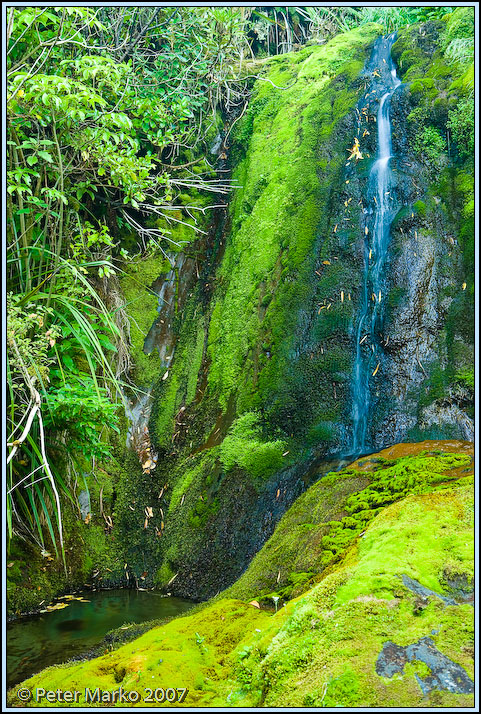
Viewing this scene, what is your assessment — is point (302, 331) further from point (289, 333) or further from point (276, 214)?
point (276, 214)

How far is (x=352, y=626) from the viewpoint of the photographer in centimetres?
202

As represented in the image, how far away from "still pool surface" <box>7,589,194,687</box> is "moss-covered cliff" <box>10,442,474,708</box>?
0.32m

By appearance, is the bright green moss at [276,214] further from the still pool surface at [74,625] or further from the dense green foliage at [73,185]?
the still pool surface at [74,625]

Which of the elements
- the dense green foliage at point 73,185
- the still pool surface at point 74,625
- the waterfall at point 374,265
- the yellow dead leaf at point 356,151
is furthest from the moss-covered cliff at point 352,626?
the yellow dead leaf at point 356,151

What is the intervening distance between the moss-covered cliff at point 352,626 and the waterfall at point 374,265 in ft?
4.45

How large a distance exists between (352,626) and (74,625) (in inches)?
105

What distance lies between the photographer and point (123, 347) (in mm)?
5426

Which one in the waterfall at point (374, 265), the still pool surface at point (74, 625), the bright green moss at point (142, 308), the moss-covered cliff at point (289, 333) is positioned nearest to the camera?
the still pool surface at point (74, 625)

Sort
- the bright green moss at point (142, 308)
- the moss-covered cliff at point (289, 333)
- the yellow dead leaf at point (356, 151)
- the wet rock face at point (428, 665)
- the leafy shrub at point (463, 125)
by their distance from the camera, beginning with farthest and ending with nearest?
the bright green moss at point (142, 308)
the yellow dead leaf at point (356, 151)
the leafy shrub at point (463, 125)
the moss-covered cliff at point (289, 333)
the wet rock face at point (428, 665)

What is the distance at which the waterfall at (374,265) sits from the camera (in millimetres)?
4730

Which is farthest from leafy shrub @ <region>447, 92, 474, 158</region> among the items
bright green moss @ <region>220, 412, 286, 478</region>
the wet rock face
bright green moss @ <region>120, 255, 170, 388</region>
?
the wet rock face

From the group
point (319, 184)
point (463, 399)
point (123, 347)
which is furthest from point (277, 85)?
point (463, 399)

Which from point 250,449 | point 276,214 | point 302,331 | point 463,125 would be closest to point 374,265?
point 302,331

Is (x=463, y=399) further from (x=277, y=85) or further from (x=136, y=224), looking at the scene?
(x=277, y=85)
